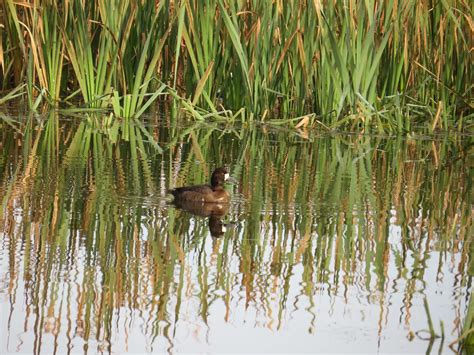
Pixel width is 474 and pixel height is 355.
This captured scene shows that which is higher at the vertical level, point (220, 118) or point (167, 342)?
point (220, 118)

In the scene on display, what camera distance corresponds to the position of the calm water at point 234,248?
4.88 metres

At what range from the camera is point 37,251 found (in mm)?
5969

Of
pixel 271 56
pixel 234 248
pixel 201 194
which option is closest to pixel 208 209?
pixel 201 194

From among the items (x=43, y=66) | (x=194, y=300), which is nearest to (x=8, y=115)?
(x=43, y=66)

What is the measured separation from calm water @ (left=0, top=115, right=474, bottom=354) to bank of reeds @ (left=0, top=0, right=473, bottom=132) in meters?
0.88

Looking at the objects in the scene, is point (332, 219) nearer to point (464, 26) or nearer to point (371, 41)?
point (371, 41)

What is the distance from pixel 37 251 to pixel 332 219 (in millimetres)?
1885

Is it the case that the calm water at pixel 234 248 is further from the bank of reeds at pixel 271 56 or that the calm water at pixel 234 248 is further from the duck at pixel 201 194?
the bank of reeds at pixel 271 56

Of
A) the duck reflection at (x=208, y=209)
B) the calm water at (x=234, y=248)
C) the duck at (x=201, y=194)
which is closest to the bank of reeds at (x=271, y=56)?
the calm water at (x=234, y=248)

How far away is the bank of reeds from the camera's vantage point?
34.6ft

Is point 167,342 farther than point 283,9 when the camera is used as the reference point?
No

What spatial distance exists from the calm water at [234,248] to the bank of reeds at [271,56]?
88cm

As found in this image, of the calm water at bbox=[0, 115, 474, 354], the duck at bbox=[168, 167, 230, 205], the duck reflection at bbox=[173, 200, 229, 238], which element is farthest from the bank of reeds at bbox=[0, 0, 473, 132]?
the duck reflection at bbox=[173, 200, 229, 238]

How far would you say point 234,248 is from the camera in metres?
6.31
